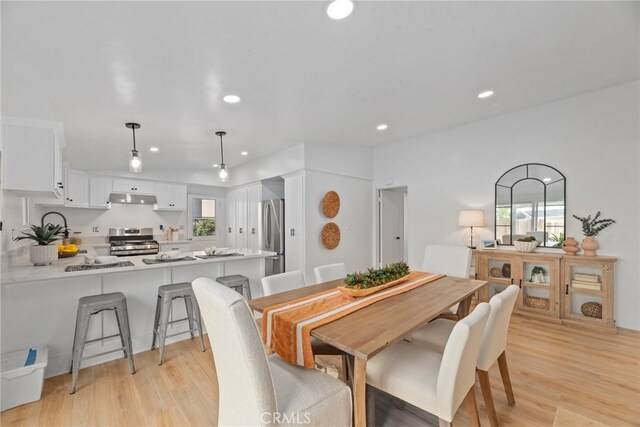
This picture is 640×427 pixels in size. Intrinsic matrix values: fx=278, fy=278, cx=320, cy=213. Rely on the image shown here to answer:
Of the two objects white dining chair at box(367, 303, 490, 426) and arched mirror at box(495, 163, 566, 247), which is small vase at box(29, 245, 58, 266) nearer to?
white dining chair at box(367, 303, 490, 426)

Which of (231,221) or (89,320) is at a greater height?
(231,221)

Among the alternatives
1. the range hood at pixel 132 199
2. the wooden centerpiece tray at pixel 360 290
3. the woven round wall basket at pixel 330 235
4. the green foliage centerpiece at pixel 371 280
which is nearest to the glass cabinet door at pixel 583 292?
the green foliage centerpiece at pixel 371 280

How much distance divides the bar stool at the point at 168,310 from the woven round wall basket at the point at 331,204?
8.05 ft

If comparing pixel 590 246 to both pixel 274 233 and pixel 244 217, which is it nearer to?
pixel 274 233

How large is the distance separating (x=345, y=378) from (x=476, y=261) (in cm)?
269

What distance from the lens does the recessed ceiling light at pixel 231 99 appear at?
2650mm

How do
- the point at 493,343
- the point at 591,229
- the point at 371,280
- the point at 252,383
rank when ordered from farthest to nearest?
the point at 591,229 → the point at 371,280 → the point at 493,343 → the point at 252,383

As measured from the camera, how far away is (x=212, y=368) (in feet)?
7.75

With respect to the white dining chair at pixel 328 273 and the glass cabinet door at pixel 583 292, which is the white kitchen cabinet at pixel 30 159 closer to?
the white dining chair at pixel 328 273

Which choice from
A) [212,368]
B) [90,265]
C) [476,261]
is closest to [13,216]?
[90,265]

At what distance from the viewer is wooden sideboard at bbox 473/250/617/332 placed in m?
3.02

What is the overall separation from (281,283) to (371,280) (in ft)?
2.27

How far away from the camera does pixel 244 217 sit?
6.27 m

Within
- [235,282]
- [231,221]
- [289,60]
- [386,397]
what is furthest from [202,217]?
[386,397]
